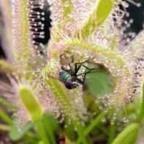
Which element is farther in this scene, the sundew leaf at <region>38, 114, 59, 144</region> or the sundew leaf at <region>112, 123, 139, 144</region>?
the sundew leaf at <region>38, 114, 59, 144</region>

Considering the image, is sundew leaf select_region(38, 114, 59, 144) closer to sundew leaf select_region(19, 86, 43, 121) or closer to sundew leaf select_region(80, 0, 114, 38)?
sundew leaf select_region(19, 86, 43, 121)

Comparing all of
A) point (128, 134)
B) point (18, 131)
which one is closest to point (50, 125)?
point (18, 131)

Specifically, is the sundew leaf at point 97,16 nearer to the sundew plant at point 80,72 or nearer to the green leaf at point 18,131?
the sundew plant at point 80,72

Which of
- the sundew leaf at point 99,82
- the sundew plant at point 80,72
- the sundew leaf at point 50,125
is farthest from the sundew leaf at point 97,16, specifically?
the sundew leaf at point 50,125

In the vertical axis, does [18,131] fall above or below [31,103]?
below

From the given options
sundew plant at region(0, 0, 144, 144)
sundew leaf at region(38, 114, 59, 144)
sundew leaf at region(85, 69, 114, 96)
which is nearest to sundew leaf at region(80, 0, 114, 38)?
sundew plant at region(0, 0, 144, 144)

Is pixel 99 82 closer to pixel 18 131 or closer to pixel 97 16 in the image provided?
pixel 97 16

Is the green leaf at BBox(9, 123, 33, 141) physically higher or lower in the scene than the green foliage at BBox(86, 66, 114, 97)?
lower

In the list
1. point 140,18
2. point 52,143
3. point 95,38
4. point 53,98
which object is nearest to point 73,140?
point 52,143
